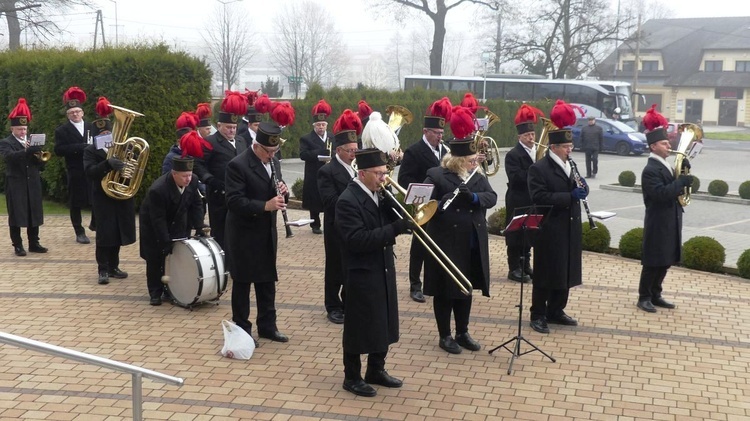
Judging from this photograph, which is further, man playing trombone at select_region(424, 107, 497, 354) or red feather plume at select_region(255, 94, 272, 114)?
red feather plume at select_region(255, 94, 272, 114)

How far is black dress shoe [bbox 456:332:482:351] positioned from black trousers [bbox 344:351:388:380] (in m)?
1.36

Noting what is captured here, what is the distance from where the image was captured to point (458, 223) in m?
8.16

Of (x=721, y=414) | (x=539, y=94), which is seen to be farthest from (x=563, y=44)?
(x=721, y=414)

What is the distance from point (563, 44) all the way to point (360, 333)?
5098 centimetres

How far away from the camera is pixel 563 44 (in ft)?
181

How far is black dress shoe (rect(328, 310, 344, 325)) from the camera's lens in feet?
30.8

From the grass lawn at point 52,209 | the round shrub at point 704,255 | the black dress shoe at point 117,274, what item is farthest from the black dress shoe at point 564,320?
the grass lawn at point 52,209

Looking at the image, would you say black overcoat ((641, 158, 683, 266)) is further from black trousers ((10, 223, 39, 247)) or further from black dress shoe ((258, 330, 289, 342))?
black trousers ((10, 223, 39, 247))

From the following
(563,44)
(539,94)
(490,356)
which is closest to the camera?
(490,356)

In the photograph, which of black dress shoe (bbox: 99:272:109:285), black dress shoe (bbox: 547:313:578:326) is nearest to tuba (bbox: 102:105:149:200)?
black dress shoe (bbox: 99:272:109:285)

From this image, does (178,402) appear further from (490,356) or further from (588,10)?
(588,10)

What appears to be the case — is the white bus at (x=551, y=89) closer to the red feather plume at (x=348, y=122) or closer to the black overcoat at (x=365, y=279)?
the red feather plume at (x=348, y=122)

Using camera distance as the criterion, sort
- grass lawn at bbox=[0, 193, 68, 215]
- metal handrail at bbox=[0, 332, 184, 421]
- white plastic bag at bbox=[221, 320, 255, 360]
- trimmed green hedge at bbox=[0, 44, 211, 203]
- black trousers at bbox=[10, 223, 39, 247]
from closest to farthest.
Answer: metal handrail at bbox=[0, 332, 184, 421]
white plastic bag at bbox=[221, 320, 255, 360]
black trousers at bbox=[10, 223, 39, 247]
trimmed green hedge at bbox=[0, 44, 211, 203]
grass lawn at bbox=[0, 193, 68, 215]

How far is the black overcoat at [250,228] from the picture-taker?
822cm
